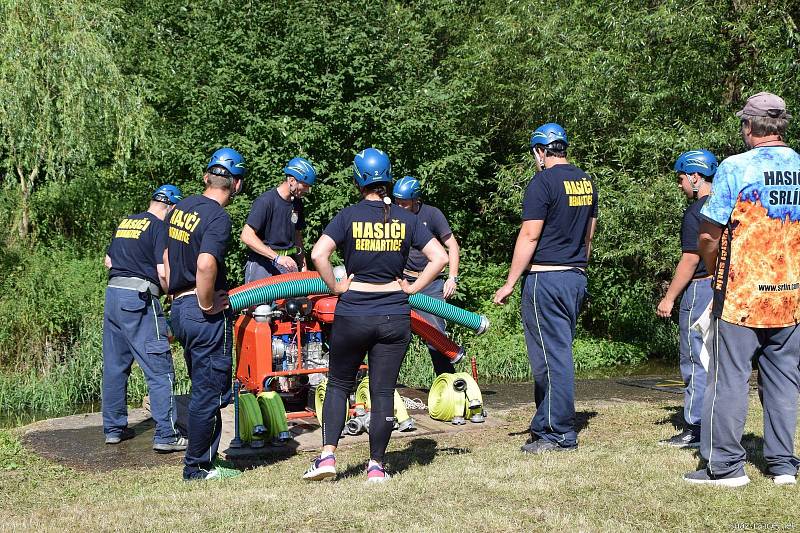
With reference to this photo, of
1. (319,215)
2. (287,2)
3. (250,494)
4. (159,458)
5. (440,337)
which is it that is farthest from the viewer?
(287,2)

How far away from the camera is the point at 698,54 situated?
12742 mm

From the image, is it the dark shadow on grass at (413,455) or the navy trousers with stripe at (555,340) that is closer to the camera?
the dark shadow on grass at (413,455)

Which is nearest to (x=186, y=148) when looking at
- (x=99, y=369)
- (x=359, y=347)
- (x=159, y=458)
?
(x=99, y=369)

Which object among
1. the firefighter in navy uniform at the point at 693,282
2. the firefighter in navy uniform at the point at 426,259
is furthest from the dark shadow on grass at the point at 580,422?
the firefighter in navy uniform at the point at 426,259

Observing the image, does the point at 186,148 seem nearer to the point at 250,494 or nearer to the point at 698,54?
the point at 698,54

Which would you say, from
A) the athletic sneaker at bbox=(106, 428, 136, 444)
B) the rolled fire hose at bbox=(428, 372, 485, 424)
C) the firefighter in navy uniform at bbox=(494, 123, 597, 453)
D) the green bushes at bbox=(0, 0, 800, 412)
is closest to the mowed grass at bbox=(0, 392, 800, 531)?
the firefighter in navy uniform at bbox=(494, 123, 597, 453)

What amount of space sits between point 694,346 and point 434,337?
235 centimetres

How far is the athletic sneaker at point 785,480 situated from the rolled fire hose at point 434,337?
3.44 metres

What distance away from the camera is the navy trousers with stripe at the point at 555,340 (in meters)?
6.31

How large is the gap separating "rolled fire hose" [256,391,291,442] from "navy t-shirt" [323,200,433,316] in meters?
1.62

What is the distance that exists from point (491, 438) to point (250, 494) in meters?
2.37

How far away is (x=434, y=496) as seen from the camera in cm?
506

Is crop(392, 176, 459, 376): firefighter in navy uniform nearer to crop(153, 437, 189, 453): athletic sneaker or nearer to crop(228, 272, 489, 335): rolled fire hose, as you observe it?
crop(228, 272, 489, 335): rolled fire hose

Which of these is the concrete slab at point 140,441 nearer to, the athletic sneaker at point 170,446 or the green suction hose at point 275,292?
the athletic sneaker at point 170,446
